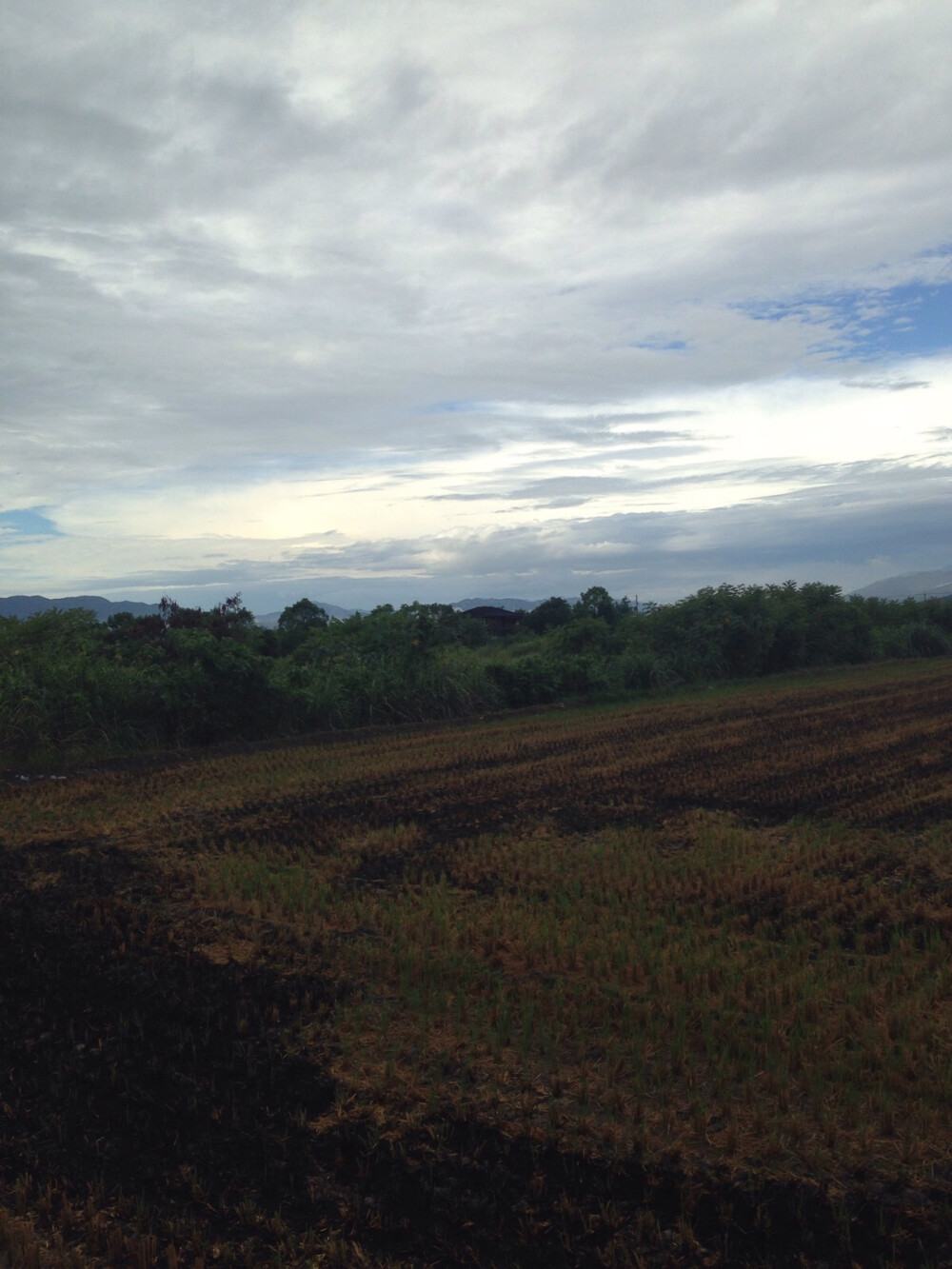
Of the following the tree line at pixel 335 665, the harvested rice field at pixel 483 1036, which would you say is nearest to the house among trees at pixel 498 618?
the tree line at pixel 335 665

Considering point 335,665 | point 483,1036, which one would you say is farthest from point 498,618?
point 483,1036

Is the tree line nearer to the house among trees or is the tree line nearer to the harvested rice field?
the harvested rice field

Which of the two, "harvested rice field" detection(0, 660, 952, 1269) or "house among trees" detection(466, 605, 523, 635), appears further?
"house among trees" detection(466, 605, 523, 635)

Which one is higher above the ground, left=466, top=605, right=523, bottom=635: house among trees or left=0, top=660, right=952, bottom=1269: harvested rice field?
left=466, top=605, right=523, bottom=635: house among trees

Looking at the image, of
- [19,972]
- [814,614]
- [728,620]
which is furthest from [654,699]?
[19,972]

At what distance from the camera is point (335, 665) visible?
19484 mm

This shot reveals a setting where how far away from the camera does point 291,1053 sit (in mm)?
4719

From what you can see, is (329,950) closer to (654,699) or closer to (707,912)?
(707,912)

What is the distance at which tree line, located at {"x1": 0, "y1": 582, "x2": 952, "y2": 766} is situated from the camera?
1541 cm

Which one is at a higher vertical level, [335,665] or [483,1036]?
[335,665]

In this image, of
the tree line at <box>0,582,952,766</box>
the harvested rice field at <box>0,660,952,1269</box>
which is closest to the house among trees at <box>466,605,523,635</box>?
the tree line at <box>0,582,952,766</box>

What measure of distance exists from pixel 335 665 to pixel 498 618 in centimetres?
3648

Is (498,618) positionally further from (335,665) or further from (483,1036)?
(483,1036)

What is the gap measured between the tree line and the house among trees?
63.0ft
